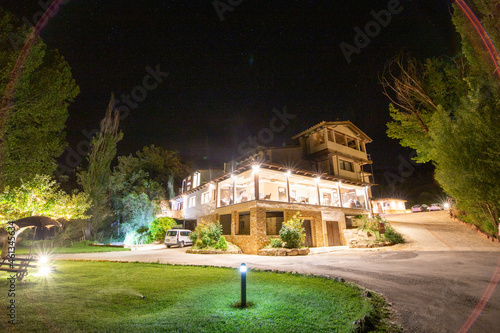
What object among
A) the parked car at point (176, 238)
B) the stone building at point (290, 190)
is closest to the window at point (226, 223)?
the stone building at point (290, 190)

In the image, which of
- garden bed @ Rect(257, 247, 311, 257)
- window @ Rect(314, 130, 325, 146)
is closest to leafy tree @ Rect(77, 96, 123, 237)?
garden bed @ Rect(257, 247, 311, 257)

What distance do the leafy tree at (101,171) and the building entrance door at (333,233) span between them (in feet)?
85.1

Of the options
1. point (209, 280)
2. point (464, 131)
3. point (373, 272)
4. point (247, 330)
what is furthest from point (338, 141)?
point (247, 330)

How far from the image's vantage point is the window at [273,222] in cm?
1727

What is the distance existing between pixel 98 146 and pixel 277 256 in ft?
90.1

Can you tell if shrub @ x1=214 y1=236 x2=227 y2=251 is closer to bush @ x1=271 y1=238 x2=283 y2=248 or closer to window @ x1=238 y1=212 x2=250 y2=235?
window @ x1=238 y1=212 x2=250 y2=235

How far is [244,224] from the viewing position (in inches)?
711

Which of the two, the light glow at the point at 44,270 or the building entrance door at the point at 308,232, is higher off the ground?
the building entrance door at the point at 308,232

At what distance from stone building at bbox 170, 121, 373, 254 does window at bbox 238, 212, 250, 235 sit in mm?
78

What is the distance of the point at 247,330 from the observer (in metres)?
3.21

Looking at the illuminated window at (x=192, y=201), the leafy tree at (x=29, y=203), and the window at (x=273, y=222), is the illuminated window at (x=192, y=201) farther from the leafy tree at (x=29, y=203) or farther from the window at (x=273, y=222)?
the leafy tree at (x=29, y=203)

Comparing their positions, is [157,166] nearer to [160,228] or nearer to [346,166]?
[160,228]

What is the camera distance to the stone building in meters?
17.3

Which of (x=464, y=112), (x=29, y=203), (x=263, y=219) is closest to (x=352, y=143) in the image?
(x=464, y=112)
